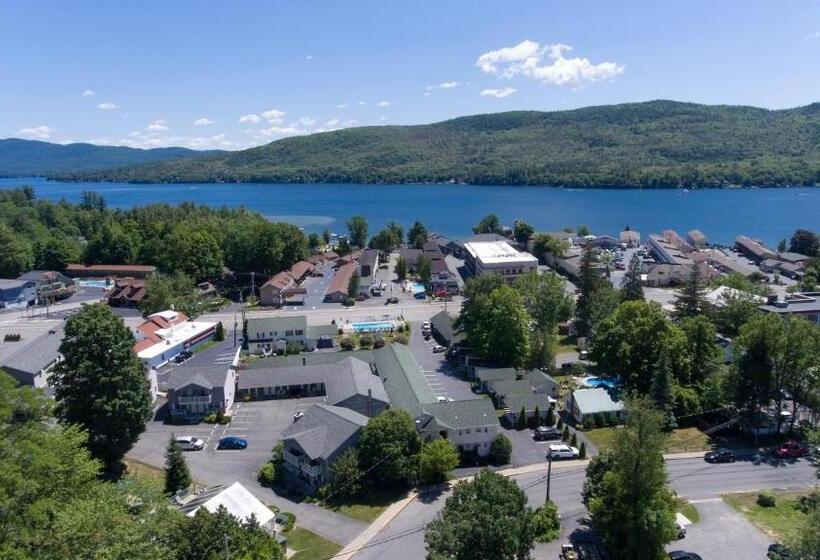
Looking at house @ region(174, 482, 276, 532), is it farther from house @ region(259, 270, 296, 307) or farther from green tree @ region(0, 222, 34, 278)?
green tree @ region(0, 222, 34, 278)

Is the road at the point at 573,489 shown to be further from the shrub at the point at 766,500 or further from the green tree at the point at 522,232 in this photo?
the green tree at the point at 522,232

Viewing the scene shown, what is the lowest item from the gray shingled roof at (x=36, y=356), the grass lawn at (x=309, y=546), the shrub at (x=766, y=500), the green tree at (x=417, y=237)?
the grass lawn at (x=309, y=546)

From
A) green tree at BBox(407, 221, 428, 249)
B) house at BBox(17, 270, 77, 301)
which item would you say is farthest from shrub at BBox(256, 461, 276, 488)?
green tree at BBox(407, 221, 428, 249)

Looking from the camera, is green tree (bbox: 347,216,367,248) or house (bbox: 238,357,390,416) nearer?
house (bbox: 238,357,390,416)

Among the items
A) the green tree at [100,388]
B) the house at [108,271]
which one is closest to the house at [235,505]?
the green tree at [100,388]

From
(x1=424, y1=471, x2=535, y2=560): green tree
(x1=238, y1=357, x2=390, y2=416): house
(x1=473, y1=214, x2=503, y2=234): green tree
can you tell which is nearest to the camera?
(x1=424, y1=471, x2=535, y2=560): green tree

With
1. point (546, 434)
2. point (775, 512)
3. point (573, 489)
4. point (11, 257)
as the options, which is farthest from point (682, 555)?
point (11, 257)

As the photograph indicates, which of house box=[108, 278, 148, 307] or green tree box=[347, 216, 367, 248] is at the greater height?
green tree box=[347, 216, 367, 248]

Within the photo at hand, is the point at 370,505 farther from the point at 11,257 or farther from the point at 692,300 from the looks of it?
the point at 11,257
